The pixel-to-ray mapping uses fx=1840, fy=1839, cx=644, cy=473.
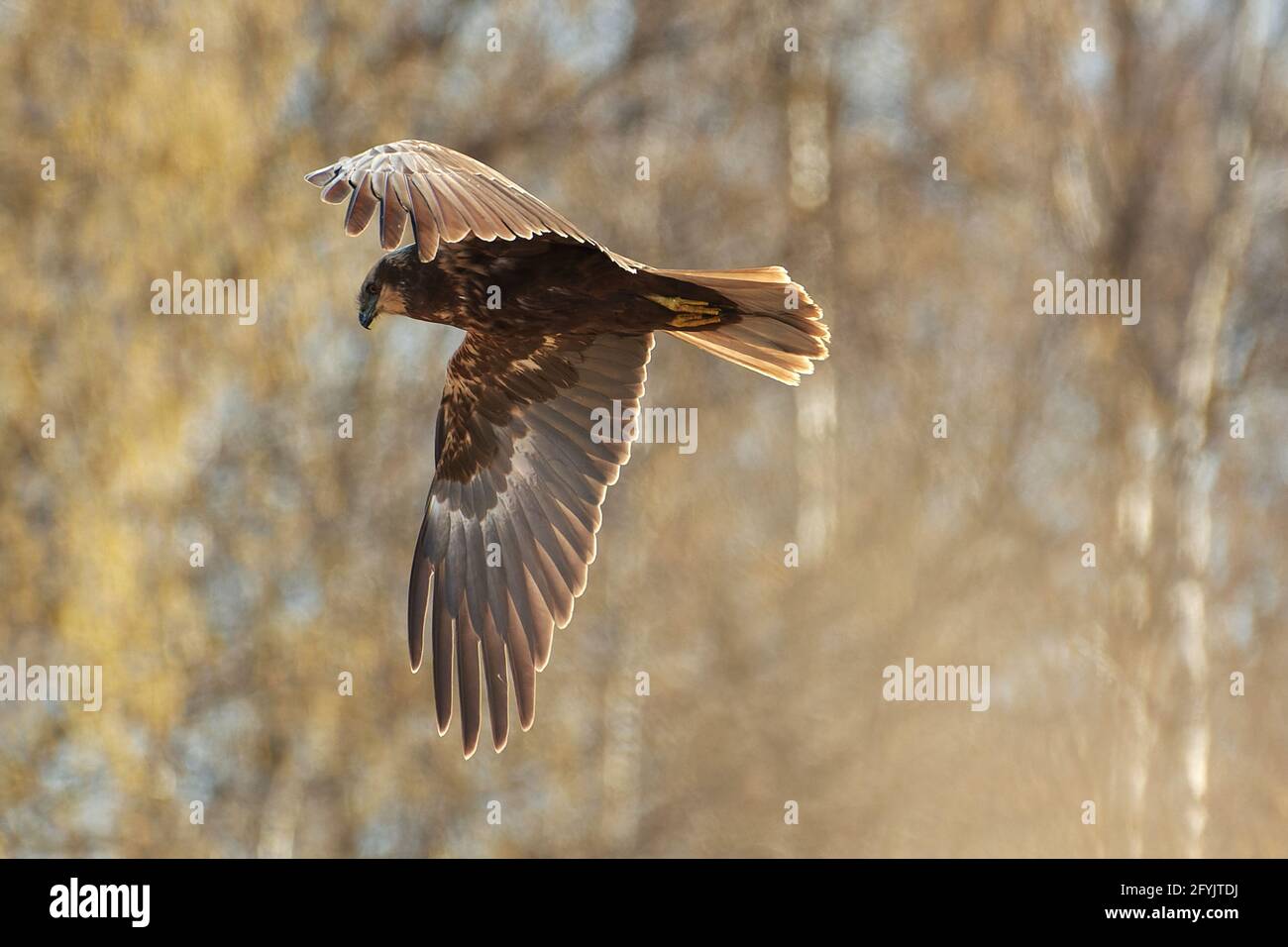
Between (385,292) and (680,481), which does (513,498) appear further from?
(680,481)

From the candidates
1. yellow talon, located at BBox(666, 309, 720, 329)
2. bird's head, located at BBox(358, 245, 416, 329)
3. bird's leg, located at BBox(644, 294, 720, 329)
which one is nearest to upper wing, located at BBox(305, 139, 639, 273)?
bird's head, located at BBox(358, 245, 416, 329)

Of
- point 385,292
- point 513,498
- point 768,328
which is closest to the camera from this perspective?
point 385,292

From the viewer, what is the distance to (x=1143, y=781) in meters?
13.5

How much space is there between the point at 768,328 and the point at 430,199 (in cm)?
199

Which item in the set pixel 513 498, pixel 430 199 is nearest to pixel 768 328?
pixel 513 498

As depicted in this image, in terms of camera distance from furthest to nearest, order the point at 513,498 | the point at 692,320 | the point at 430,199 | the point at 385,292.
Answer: the point at 513,498 < the point at 692,320 < the point at 385,292 < the point at 430,199

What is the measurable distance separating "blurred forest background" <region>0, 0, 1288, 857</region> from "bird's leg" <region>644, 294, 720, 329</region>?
732 cm

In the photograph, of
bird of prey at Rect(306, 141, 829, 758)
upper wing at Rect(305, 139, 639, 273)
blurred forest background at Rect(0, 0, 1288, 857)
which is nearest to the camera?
upper wing at Rect(305, 139, 639, 273)

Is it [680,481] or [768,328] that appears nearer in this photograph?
[768,328]

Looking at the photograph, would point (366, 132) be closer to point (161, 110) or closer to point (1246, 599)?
point (161, 110)

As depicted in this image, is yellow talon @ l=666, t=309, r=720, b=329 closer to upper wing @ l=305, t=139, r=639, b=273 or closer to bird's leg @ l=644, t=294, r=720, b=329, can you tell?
bird's leg @ l=644, t=294, r=720, b=329

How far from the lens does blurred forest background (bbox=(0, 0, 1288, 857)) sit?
13234 millimetres

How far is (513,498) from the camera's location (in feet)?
22.4

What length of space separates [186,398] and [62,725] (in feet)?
8.33
